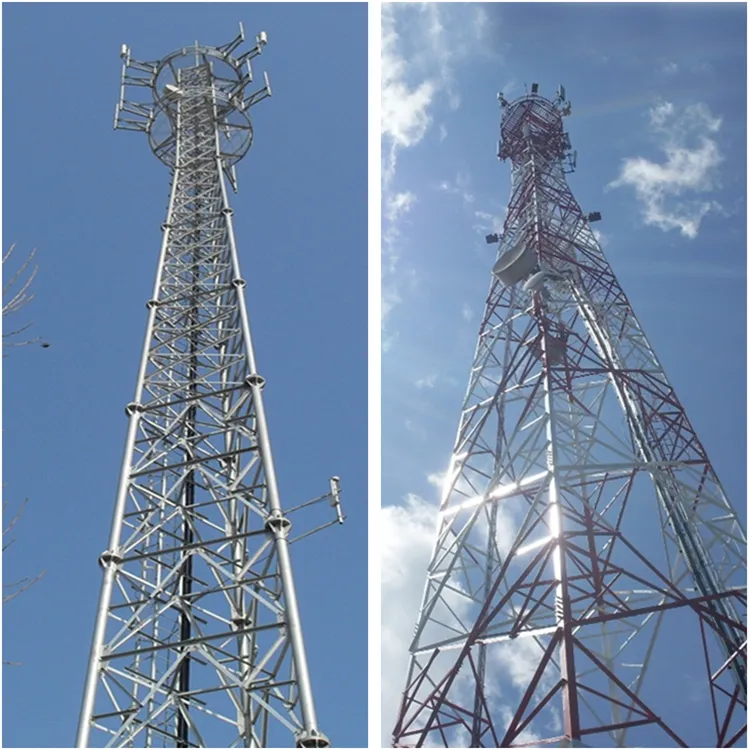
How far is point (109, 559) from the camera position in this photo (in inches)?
337

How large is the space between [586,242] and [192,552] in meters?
15.2

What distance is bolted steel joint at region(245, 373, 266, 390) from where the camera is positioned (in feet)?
33.3

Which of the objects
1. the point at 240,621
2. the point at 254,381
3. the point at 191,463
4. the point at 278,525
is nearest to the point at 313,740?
the point at 278,525

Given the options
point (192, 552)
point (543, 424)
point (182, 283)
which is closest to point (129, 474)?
point (192, 552)

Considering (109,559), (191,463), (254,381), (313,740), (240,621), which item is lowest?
(313,740)

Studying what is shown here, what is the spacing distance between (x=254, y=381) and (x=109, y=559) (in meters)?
2.59

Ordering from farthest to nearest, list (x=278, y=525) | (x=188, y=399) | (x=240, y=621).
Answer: (x=188, y=399)
(x=240, y=621)
(x=278, y=525)

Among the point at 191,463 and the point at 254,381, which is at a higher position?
the point at 254,381

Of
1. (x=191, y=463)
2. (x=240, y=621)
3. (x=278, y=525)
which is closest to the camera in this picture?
(x=278, y=525)

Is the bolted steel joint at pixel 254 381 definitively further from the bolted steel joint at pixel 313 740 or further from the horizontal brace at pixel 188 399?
the bolted steel joint at pixel 313 740

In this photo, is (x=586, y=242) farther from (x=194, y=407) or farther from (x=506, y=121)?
(x=194, y=407)

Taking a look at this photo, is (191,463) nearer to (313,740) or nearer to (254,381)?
(254,381)

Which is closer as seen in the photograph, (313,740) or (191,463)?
(313,740)

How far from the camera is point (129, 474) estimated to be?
9492 millimetres
